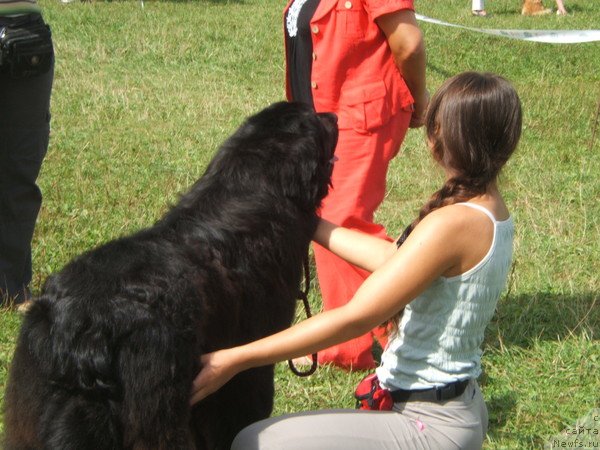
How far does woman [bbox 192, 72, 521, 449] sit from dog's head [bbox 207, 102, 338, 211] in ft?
1.07

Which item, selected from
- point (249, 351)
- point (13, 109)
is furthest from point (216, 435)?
point (13, 109)

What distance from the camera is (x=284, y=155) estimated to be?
2854 mm

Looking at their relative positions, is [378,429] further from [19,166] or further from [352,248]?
[19,166]

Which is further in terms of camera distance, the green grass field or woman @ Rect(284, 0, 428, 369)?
the green grass field

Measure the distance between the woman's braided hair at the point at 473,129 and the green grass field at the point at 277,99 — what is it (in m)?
0.39

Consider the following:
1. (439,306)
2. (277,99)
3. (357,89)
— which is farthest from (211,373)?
(277,99)

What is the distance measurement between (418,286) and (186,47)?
10229 millimetres

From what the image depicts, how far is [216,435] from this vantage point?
2.90 meters

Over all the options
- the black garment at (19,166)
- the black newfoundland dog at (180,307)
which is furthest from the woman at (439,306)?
the black garment at (19,166)

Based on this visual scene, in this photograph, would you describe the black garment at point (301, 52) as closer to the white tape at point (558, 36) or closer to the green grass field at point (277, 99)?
the green grass field at point (277, 99)

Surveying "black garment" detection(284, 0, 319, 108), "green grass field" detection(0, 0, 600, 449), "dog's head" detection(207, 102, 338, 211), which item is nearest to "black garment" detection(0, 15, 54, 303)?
"green grass field" detection(0, 0, 600, 449)

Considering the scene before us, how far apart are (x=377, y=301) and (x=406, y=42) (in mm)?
1740

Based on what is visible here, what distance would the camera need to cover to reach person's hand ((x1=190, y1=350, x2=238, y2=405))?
97.6 inches

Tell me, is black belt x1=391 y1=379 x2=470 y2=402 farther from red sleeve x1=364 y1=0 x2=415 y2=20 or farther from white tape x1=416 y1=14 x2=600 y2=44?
white tape x1=416 y1=14 x2=600 y2=44
